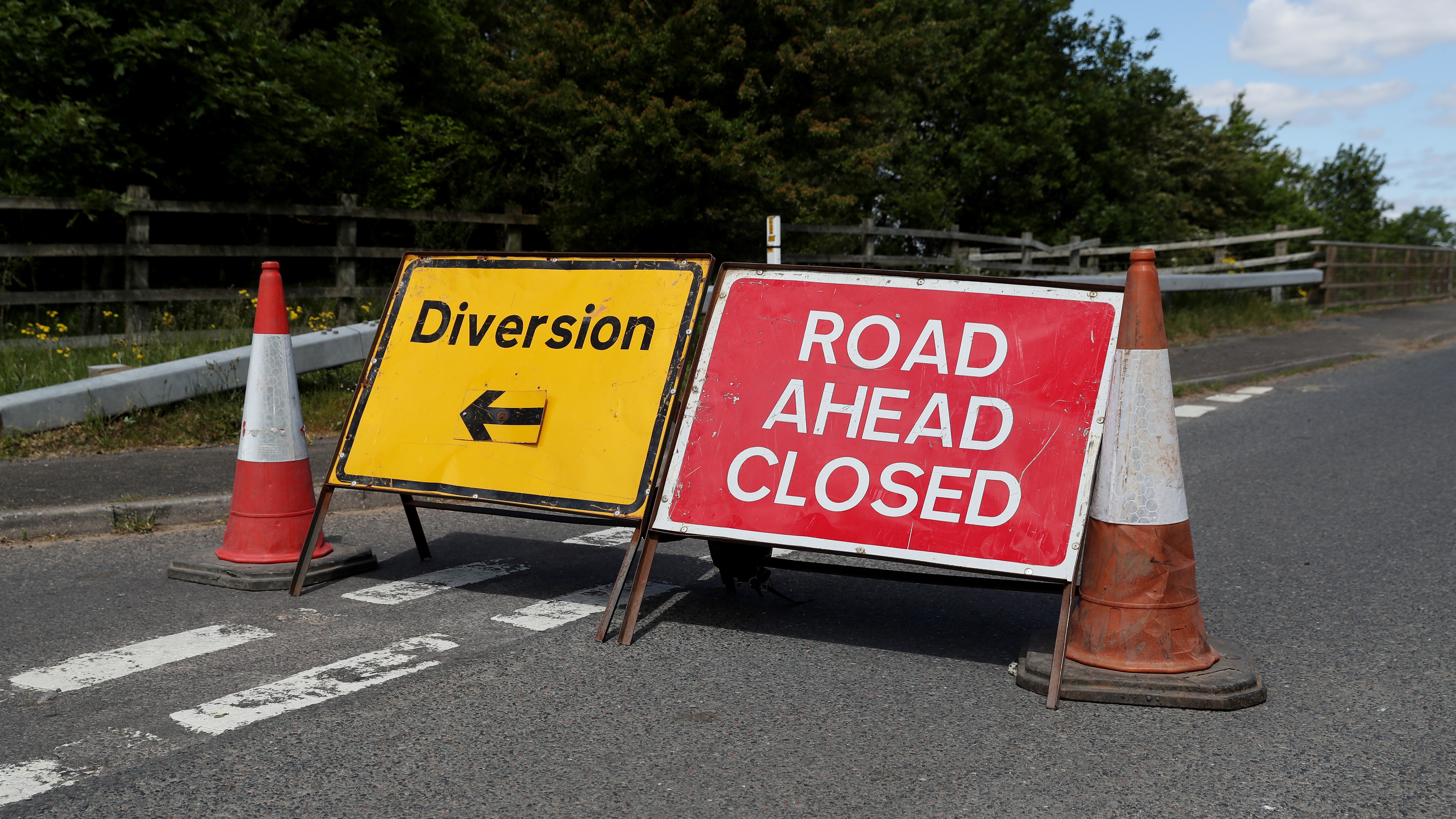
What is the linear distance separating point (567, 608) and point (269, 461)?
1566mm

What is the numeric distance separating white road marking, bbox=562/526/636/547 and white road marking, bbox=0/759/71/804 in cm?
295

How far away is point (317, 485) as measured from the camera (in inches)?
275

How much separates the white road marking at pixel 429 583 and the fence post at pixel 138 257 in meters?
9.41

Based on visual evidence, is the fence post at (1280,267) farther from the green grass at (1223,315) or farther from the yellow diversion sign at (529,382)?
the yellow diversion sign at (529,382)

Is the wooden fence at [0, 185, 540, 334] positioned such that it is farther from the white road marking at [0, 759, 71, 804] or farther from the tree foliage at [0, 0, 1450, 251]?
the white road marking at [0, 759, 71, 804]

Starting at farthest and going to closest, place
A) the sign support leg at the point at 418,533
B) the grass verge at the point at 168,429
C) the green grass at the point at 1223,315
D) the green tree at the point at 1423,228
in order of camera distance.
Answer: the green tree at the point at 1423,228 < the green grass at the point at 1223,315 < the grass verge at the point at 168,429 < the sign support leg at the point at 418,533

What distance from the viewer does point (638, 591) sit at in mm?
4320

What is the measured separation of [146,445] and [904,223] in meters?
24.9

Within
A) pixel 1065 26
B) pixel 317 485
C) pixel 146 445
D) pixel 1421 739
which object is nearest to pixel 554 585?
pixel 317 485

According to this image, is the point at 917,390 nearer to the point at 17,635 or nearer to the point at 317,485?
the point at 17,635

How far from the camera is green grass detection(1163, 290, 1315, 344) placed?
53.4 feet

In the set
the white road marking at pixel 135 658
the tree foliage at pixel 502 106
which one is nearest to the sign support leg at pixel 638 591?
the white road marking at pixel 135 658

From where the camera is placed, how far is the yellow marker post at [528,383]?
4535 mm

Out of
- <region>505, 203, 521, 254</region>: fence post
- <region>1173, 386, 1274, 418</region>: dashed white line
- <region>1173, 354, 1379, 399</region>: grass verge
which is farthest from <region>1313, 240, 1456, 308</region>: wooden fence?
<region>505, 203, 521, 254</region>: fence post
